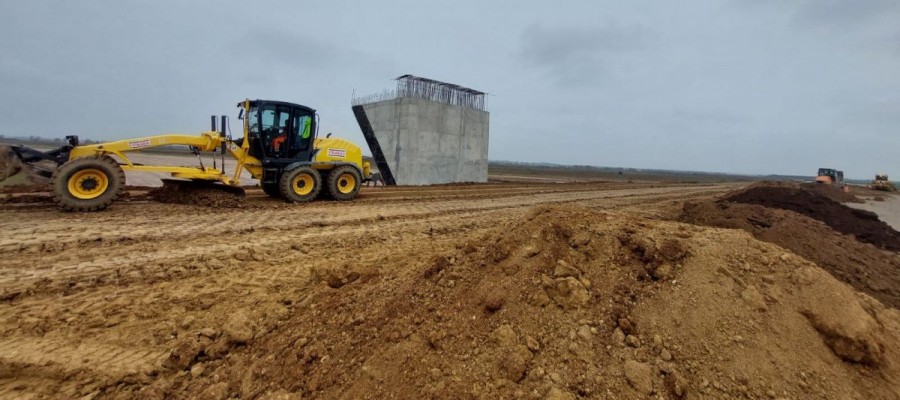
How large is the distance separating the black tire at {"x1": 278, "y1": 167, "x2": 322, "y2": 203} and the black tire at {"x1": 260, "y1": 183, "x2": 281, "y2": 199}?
410mm

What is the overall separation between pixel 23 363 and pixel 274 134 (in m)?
7.45

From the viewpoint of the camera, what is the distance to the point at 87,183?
7305 mm

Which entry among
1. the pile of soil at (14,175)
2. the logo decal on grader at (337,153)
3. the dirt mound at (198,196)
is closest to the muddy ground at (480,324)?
the dirt mound at (198,196)

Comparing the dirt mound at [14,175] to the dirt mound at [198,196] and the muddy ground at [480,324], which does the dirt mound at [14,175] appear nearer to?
the dirt mound at [198,196]

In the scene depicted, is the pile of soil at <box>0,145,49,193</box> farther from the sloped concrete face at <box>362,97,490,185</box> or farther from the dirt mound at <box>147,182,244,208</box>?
the sloped concrete face at <box>362,97,490,185</box>

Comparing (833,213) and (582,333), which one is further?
(833,213)

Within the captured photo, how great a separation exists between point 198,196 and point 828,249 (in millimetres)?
11843

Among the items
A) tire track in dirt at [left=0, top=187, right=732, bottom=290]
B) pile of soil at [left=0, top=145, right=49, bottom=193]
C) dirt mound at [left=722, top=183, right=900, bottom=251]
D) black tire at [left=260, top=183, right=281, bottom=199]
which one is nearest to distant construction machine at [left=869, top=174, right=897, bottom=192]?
dirt mound at [left=722, top=183, right=900, bottom=251]

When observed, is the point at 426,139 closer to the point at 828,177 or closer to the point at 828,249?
the point at 828,249

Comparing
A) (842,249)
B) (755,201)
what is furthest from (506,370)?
(755,201)

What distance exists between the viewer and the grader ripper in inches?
287

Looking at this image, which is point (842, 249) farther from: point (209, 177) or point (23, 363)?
point (209, 177)

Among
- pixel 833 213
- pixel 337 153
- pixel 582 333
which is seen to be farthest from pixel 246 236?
pixel 833 213

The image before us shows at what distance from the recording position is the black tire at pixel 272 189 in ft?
32.7
